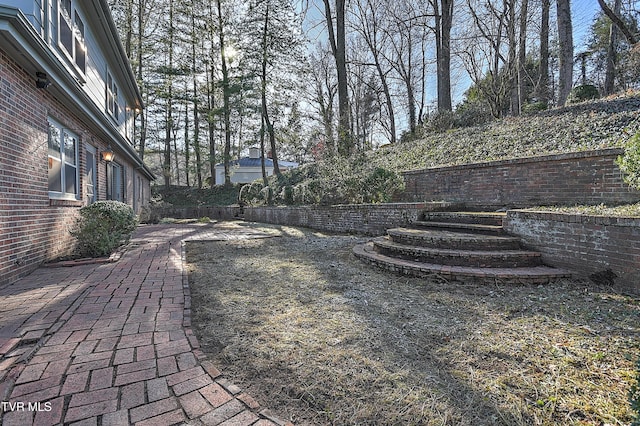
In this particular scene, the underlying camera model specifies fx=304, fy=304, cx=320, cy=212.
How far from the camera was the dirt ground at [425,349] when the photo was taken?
59.2 inches

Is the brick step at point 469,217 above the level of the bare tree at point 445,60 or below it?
below

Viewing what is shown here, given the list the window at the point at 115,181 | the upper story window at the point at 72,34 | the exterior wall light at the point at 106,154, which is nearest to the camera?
the upper story window at the point at 72,34

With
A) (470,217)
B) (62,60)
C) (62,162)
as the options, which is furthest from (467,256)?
(62,60)

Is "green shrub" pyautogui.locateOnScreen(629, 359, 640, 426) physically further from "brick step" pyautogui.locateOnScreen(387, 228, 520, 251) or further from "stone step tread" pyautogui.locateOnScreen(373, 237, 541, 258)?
"brick step" pyautogui.locateOnScreen(387, 228, 520, 251)

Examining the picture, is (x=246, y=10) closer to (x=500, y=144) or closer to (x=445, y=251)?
(x=500, y=144)

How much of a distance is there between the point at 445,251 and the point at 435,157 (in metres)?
5.32

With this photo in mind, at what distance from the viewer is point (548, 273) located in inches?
126

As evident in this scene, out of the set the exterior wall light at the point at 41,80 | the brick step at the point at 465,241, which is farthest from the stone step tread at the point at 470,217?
the exterior wall light at the point at 41,80

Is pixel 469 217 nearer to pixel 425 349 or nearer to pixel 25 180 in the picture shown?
pixel 425 349

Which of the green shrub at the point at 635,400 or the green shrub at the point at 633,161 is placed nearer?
the green shrub at the point at 635,400

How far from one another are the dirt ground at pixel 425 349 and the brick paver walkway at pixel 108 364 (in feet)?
0.61

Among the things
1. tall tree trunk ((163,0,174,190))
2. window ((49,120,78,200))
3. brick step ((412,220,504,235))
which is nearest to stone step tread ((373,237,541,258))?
brick step ((412,220,504,235))

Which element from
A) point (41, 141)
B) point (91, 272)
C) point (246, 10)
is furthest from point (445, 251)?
point (246, 10)

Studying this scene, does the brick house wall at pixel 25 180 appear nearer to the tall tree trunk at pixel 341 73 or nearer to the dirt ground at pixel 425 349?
the dirt ground at pixel 425 349
